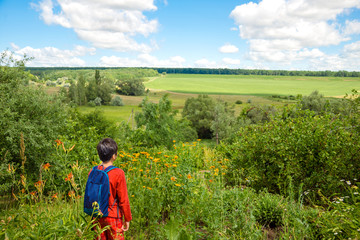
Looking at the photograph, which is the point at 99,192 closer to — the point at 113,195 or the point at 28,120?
the point at 113,195

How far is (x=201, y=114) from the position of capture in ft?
166

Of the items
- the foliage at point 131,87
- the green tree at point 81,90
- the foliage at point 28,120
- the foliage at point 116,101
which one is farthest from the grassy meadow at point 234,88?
the foliage at point 28,120

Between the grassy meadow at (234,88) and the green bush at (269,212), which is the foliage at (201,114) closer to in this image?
the grassy meadow at (234,88)

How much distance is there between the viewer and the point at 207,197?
3768mm

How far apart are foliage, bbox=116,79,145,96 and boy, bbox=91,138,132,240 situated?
87215 millimetres

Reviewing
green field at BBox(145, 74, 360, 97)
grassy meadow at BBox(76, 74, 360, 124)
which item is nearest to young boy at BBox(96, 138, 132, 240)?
grassy meadow at BBox(76, 74, 360, 124)

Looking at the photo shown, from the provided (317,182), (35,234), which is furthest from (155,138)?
(35,234)

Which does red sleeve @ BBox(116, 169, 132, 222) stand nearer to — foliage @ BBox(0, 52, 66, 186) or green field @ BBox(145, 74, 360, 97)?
foliage @ BBox(0, 52, 66, 186)

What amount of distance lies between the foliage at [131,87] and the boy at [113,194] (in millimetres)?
87215

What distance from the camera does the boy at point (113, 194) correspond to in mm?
2521

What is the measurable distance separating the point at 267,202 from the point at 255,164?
6.08ft

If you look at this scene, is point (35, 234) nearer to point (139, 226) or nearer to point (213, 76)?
point (139, 226)

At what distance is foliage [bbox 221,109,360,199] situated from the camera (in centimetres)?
472

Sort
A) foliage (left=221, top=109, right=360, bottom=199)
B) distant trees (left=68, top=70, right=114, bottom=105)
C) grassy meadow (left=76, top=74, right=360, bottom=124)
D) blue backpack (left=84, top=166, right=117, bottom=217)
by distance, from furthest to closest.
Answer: distant trees (left=68, top=70, right=114, bottom=105) → grassy meadow (left=76, top=74, right=360, bottom=124) → foliage (left=221, top=109, right=360, bottom=199) → blue backpack (left=84, top=166, right=117, bottom=217)
